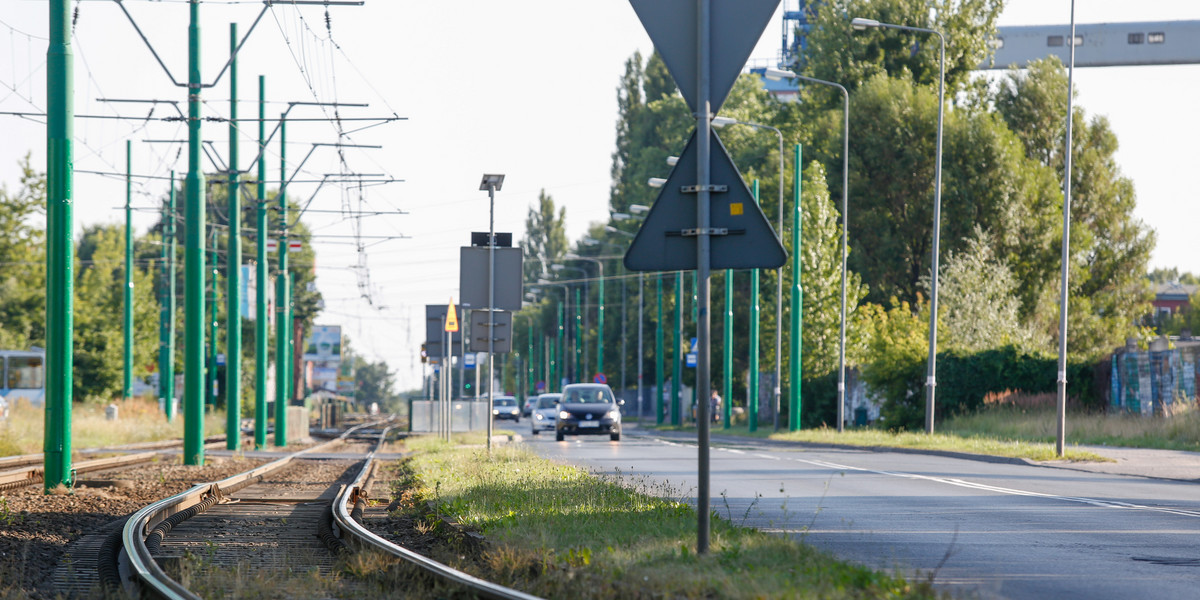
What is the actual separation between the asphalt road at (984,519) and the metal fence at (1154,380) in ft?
39.1

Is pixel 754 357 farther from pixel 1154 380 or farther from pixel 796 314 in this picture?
pixel 1154 380

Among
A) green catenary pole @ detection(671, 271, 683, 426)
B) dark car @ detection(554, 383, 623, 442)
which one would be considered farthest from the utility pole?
dark car @ detection(554, 383, 623, 442)

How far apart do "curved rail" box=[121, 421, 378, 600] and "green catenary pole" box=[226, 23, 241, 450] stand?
10142 millimetres

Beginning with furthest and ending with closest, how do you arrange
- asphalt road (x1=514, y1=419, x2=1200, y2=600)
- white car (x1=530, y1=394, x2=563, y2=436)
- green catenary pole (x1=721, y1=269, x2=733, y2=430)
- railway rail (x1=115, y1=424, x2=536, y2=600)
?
green catenary pole (x1=721, y1=269, x2=733, y2=430) < white car (x1=530, y1=394, x2=563, y2=436) < asphalt road (x1=514, y1=419, x2=1200, y2=600) < railway rail (x1=115, y1=424, x2=536, y2=600)

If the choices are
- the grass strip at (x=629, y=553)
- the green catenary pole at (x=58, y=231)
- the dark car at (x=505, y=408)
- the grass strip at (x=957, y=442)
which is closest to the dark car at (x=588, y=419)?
the grass strip at (x=957, y=442)

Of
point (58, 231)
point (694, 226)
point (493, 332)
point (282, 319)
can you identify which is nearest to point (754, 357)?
point (282, 319)

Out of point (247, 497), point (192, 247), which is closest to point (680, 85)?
point (247, 497)

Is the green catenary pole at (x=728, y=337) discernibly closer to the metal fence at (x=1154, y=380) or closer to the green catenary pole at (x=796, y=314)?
the green catenary pole at (x=796, y=314)

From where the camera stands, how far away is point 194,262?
952 inches

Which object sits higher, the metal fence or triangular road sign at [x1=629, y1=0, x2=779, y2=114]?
triangular road sign at [x1=629, y1=0, x2=779, y2=114]

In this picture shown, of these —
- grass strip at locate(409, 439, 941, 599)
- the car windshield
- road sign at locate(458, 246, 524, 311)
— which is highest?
road sign at locate(458, 246, 524, 311)

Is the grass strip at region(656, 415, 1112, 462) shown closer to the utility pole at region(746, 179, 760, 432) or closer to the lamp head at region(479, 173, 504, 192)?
the utility pole at region(746, 179, 760, 432)

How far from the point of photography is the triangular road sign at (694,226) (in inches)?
337

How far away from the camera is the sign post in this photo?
8570 mm
